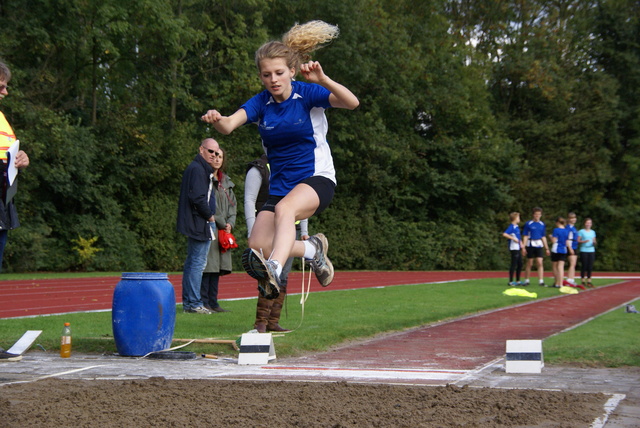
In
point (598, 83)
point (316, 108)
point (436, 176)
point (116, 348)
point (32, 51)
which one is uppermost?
point (598, 83)

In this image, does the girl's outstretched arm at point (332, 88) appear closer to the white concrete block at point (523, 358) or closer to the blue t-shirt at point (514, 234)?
the white concrete block at point (523, 358)

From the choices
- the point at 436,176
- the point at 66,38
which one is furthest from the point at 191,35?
the point at 436,176

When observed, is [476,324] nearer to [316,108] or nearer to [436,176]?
[316,108]

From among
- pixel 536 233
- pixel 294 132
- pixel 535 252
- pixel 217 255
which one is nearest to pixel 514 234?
pixel 536 233

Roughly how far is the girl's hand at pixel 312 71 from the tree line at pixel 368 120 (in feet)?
54.4

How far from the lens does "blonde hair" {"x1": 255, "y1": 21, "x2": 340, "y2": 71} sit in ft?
18.2

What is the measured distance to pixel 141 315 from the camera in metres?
6.03

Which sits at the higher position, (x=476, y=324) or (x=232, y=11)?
(x=232, y=11)

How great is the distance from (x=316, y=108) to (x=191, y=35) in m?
19.2

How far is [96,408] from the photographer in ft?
12.4

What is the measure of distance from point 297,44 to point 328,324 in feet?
12.0

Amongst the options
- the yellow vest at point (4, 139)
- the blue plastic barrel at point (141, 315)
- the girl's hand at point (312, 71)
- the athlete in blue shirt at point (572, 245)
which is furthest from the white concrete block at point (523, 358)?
the athlete in blue shirt at point (572, 245)

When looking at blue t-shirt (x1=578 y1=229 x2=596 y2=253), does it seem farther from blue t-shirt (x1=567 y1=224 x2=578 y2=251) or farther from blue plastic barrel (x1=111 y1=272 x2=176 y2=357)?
blue plastic barrel (x1=111 y1=272 x2=176 y2=357)

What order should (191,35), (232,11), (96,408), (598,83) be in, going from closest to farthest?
(96,408), (191,35), (232,11), (598,83)
